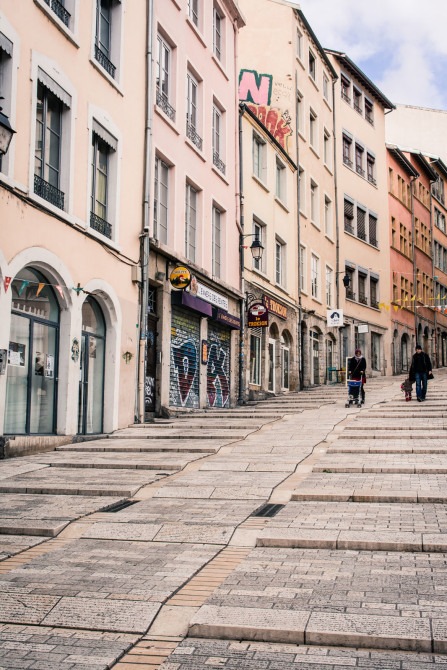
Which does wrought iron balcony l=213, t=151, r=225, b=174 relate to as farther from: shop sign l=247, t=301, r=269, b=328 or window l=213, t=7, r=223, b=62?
shop sign l=247, t=301, r=269, b=328

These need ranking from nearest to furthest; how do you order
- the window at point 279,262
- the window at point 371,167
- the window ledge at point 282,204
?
the window ledge at point 282,204 → the window at point 279,262 → the window at point 371,167

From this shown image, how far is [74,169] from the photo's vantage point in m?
13.5

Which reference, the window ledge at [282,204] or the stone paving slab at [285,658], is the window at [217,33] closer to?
the window ledge at [282,204]

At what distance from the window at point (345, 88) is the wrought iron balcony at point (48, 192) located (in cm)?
2704

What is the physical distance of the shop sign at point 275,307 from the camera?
81.0 feet

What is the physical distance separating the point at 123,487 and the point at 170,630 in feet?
14.6

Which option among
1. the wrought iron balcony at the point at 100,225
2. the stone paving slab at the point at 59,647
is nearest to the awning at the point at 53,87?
the wrought iron balcony at the point at 100,225

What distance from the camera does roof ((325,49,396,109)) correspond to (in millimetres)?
35847

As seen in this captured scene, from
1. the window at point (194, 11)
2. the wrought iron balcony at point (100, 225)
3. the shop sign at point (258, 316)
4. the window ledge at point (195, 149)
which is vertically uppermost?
the window at point (194, 11)

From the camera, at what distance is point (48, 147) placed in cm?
1302

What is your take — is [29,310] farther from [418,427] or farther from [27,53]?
[418,427]

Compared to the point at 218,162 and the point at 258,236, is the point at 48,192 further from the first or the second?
the point at 258,236

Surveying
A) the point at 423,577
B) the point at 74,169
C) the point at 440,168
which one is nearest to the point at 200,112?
the point at 74,169

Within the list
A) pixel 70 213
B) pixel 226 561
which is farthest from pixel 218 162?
pixel 226 561
